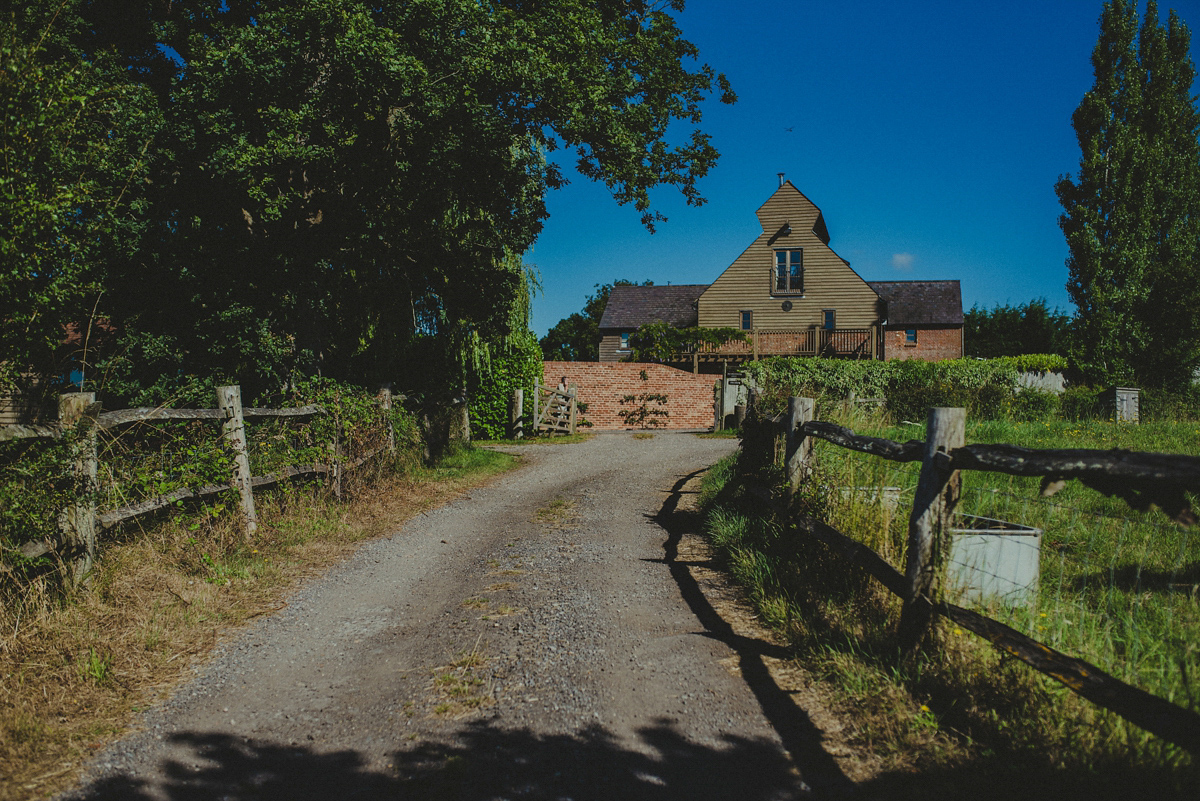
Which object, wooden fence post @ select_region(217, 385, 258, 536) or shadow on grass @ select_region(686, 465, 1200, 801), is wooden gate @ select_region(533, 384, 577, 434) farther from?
shadow on grass @ select_region(686, 465, 1200, 801)

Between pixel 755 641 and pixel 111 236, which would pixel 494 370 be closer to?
pixel 111 236

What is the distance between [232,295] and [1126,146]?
2754 cm

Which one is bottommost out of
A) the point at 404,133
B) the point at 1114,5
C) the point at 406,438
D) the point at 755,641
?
the point at 755,641

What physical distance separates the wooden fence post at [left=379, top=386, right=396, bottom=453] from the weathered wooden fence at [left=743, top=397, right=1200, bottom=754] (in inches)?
277

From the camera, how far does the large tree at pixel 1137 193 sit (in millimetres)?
22281

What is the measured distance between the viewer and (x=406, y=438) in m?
11.4

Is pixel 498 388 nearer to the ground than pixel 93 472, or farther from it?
farther from it

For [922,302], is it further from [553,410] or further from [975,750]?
[975,750]

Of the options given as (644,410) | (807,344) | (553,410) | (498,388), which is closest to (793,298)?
(807,344)

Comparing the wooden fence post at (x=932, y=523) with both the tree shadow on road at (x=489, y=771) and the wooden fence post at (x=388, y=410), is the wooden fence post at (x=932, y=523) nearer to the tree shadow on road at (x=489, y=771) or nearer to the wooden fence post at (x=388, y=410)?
the tree shadow on road at (x=489, y=771)

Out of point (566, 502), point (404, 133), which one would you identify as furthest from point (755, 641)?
point (404, 133)

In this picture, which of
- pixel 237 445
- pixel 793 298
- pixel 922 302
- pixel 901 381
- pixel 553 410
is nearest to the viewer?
pixel 237 445

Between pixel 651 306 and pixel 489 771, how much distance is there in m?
38.6

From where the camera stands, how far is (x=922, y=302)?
133 ft
